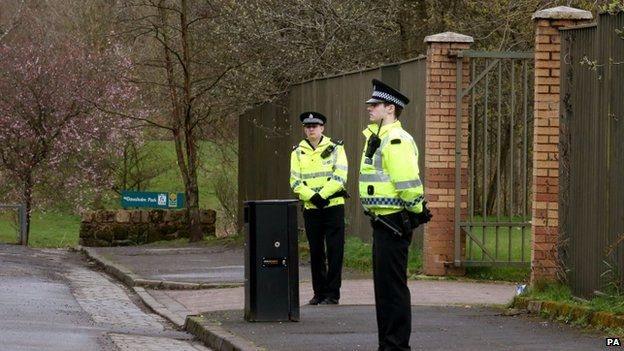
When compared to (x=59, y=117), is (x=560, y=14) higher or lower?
lower

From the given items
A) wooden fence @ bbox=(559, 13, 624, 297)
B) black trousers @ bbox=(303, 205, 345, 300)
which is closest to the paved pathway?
black trousers @ bbox=(303, 205, 345, 300)

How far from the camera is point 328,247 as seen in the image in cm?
1480

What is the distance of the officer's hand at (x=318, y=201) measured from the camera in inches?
575

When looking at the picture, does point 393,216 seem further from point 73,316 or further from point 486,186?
point 486,186

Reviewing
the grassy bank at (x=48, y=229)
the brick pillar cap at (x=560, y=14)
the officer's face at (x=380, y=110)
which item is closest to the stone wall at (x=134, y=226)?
the grassy bank at (x=48, y=229)

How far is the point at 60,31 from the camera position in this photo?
155 feet

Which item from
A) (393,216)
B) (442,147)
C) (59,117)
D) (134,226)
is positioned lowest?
(134,226)

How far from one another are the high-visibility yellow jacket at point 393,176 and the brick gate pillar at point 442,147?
7327 mm

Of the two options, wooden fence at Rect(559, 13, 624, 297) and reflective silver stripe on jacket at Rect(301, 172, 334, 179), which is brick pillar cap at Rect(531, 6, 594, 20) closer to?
wooden fence at Rect(559, 13, 624, 297)

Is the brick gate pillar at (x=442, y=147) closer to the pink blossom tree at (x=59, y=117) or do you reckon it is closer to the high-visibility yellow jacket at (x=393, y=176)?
the high-visibility yellow jacket at (x=393, y=176)

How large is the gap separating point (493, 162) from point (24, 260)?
8.01m

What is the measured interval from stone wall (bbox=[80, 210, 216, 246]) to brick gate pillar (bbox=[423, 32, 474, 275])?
56.4 feet

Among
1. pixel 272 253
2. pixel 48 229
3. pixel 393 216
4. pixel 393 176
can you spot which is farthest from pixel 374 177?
pixel 48 229

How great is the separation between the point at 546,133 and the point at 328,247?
2397 millimetres
